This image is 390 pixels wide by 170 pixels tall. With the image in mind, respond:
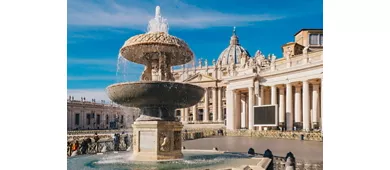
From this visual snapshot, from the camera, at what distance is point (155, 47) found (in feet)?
22.7

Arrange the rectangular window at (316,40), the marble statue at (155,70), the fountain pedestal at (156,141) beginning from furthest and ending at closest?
the rectangular window at (316,40)
the marble statue at (155,70)
the fountain pedestal at (156,141)

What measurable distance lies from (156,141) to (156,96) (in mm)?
805

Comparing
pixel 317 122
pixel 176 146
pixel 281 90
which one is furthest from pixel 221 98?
pixel 176 146

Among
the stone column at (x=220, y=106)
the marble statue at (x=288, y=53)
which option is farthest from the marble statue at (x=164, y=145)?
the stone column at (x=220, y=106)

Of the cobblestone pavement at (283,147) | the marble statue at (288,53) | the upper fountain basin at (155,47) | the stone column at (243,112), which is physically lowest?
the cobblestone pavement at (283,147)

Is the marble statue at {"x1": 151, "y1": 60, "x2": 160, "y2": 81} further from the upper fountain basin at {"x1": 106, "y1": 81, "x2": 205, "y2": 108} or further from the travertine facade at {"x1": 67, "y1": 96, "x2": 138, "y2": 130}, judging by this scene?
the travertine facade at {"x1": 67, "y1": 96, "x2": 138, "y2": 130}

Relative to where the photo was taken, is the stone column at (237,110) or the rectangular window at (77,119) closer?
the stone column at (237,110)

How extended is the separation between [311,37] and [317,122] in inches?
151

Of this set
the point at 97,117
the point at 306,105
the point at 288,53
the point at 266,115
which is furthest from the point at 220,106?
the point at 266,115

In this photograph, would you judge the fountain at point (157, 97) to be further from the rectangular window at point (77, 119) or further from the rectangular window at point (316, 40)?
the rectangular window at point (77, 119)

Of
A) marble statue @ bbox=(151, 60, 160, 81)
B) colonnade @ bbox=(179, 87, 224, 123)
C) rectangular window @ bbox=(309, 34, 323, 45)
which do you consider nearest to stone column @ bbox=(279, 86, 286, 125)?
rectangular window @ bbox=(309, 34, 323, 45)

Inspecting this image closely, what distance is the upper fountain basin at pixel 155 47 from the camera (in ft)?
22.5
